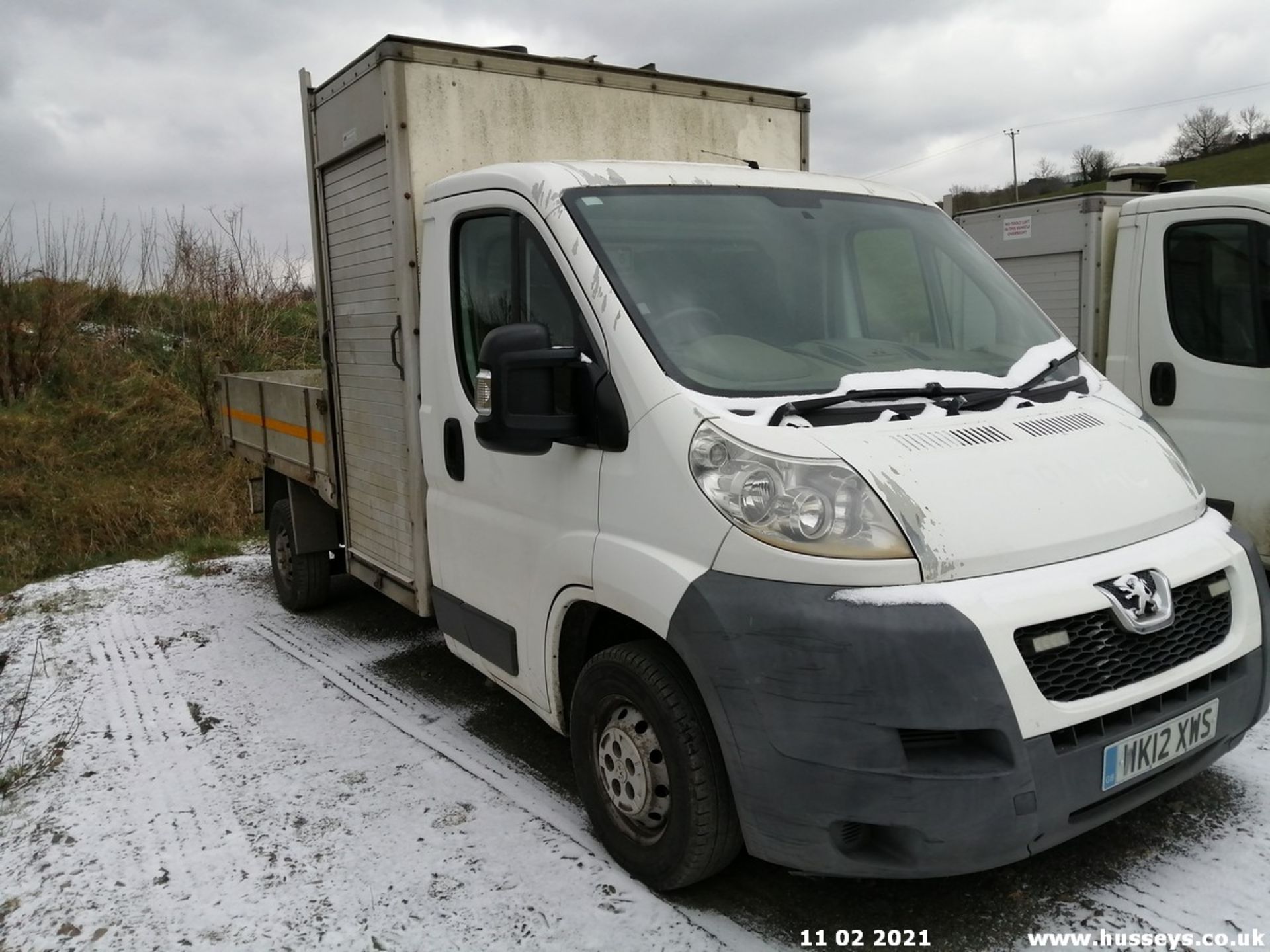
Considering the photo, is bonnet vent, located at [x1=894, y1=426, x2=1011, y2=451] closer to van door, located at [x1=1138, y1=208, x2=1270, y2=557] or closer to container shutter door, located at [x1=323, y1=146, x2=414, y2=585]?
container shutter door, located at [x1=323, y1=146, x2=414, y2=585]

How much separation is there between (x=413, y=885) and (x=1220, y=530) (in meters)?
2.67

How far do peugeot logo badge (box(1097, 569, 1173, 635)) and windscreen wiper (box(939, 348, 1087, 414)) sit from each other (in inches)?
24.8

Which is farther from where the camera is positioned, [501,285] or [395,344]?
[395,344]

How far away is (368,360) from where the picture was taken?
15.3ft

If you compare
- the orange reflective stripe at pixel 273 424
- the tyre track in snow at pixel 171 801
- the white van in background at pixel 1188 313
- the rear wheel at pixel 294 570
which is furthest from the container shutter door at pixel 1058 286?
the tyre track in snow at pixel 171 801

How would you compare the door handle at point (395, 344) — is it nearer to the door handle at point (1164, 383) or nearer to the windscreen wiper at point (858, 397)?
the windscreen wiper at point (858, 397)

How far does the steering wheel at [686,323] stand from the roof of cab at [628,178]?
0.59m

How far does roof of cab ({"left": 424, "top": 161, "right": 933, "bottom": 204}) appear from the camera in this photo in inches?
131

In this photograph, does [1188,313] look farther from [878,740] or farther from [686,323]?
[878,740]

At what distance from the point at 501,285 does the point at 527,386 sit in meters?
0.77

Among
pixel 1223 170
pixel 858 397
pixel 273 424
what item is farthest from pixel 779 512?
pixel 1223 170

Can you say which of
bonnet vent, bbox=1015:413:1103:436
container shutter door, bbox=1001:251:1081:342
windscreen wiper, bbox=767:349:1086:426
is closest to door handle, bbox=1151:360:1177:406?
container shutter door, bbox=1001:251:1081:342

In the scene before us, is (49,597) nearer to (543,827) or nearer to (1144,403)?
(543,827)

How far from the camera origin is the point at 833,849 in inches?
98.0
